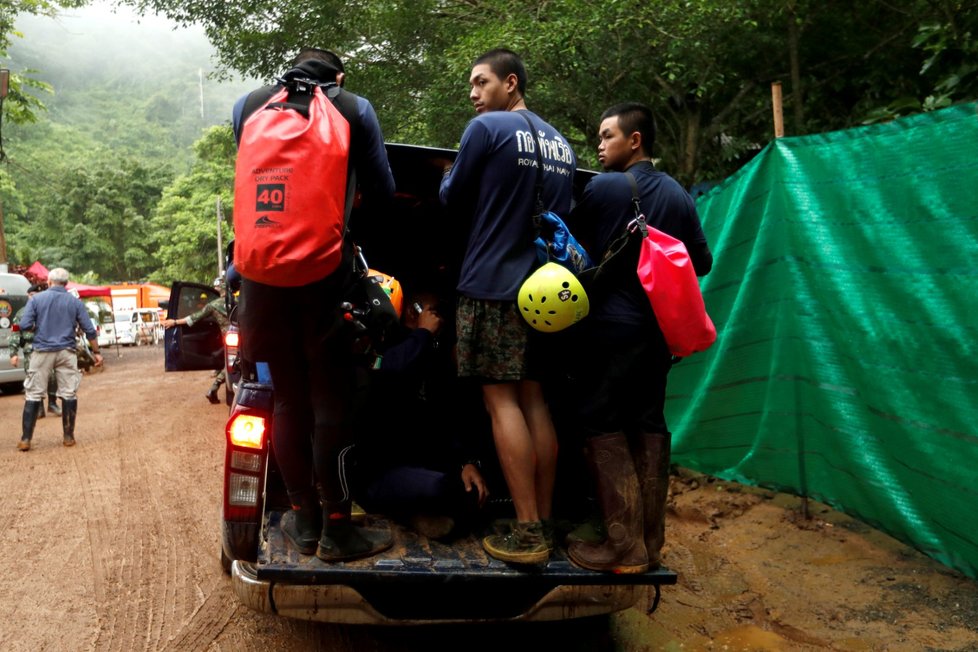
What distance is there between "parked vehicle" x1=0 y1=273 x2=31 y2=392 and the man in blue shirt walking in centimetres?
656

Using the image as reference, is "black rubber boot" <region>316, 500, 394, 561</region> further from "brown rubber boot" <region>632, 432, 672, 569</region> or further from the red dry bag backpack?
"brown rubber boot" <region>632, 432, 672, 569</region>

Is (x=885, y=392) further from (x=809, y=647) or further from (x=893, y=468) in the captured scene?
(x=809, y=647)

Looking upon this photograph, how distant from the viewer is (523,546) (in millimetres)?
3098

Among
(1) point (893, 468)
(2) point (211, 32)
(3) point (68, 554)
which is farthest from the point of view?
(2) point (211, 32)

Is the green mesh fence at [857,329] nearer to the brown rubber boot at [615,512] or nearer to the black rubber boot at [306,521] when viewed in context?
the brown rubber boot at [615,512]

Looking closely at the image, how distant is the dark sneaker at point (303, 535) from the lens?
10.2 ft

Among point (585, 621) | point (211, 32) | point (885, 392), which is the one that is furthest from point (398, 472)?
point (211, 32)

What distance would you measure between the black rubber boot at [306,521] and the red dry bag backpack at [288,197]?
0.94 m

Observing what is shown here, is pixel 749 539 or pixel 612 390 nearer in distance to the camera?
pixel 612 390

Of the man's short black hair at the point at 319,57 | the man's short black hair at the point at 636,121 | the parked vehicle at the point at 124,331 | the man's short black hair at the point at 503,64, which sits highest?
the man's short black hair at the point at 503,64

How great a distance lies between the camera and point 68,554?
5074mm

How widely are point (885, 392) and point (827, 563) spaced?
3.49 feet

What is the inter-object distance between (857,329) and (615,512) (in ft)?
5.89

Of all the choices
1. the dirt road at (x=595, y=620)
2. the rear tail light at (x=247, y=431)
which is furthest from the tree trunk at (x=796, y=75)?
the rear tail light at (x=247, y=431)
